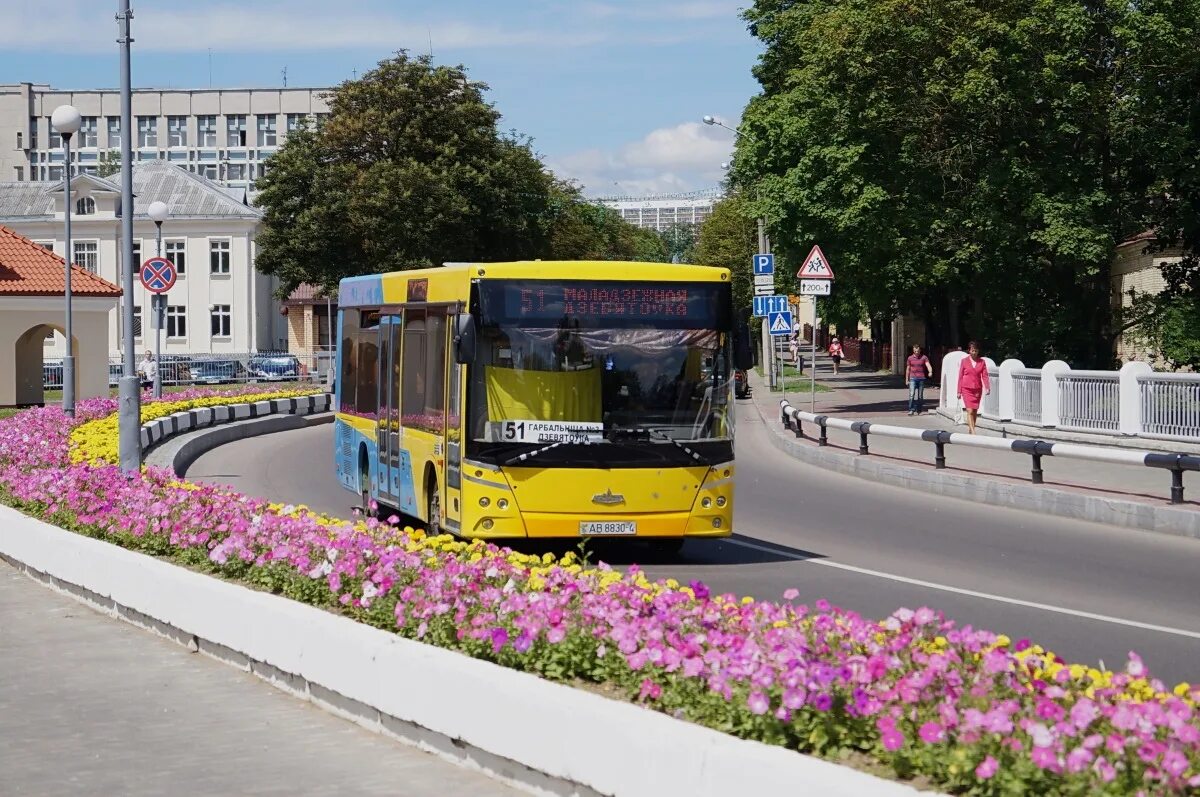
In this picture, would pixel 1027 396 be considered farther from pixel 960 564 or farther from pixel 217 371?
pixel 217 371

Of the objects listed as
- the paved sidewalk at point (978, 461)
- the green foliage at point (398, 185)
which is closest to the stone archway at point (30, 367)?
the green foliage at point (398, 185)

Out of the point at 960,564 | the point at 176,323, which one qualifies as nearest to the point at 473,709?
the point at 960,564

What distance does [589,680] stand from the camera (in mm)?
7828

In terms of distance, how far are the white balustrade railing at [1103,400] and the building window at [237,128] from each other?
128 m

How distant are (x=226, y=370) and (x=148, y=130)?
82.2m

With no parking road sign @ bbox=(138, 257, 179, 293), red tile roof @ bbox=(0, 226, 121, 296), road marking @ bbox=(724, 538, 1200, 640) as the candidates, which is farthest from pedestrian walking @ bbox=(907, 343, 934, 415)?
road marking @ bbox=(724, 538, 1200, 640)

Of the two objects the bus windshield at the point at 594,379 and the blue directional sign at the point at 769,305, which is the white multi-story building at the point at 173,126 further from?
the bus windshield at the point at 594,379

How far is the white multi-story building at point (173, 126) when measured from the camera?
507ft

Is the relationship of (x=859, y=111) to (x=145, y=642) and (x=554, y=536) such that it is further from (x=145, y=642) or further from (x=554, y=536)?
(x=145, y=642)

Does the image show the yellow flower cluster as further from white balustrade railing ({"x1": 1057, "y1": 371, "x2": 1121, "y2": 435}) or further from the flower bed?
white balustrade railing ({"x1": 1057, "y1": 371, "x2": 1121, "y2": 435})

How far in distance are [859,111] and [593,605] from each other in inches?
1355

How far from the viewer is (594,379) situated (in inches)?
613

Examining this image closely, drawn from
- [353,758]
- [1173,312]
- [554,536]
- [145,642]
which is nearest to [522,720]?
[353,758]

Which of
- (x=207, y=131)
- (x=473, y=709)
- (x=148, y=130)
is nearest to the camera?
(x=473, y=709)
